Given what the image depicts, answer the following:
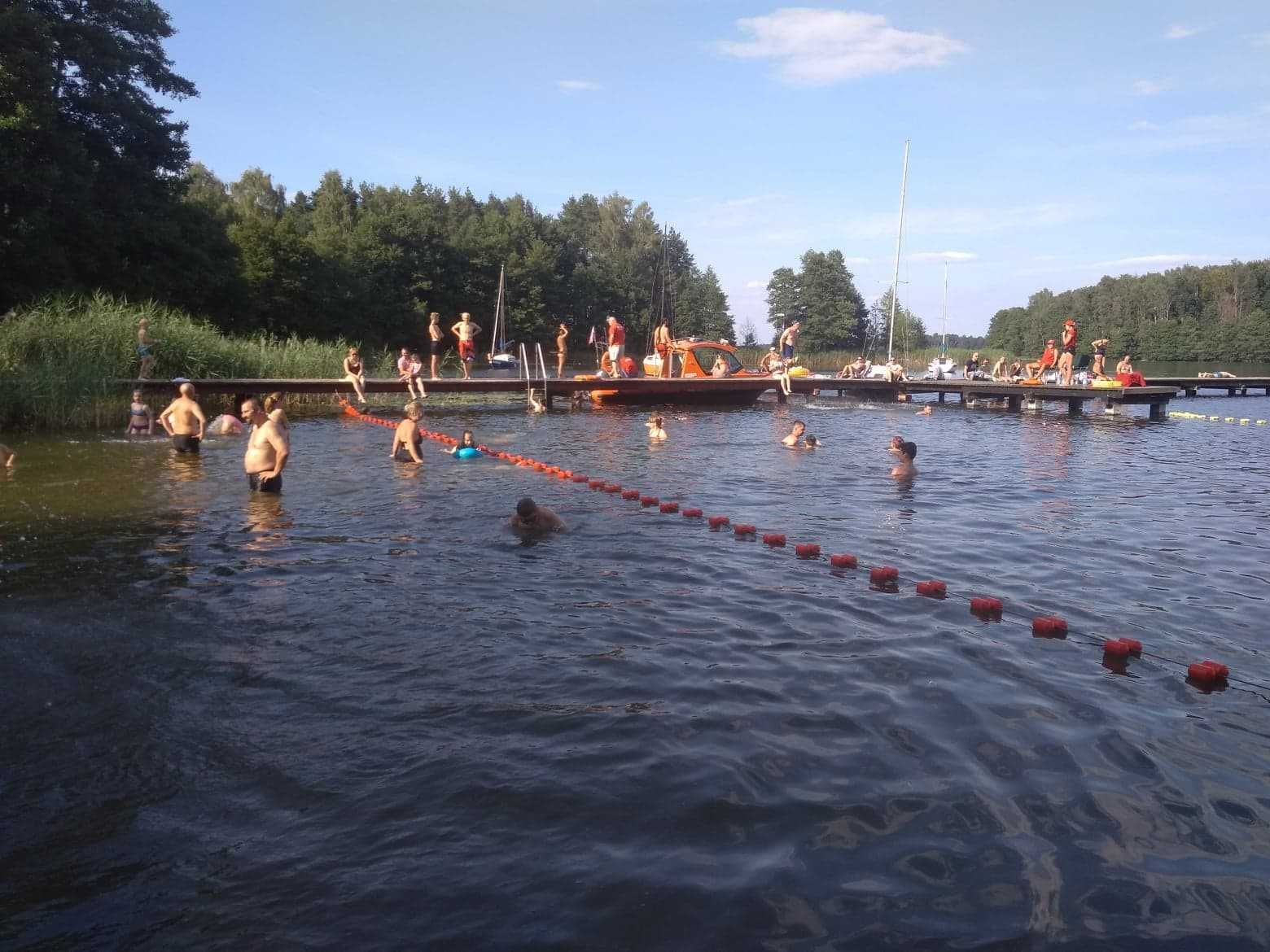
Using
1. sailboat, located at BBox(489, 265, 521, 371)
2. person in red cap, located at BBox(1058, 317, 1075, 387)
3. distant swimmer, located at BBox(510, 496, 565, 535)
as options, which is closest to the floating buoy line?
distant swimmer, located at BBox(510, 496, 565, 535)

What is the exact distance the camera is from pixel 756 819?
164 inches

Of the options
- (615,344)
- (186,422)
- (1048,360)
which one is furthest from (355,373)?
(1048,360)

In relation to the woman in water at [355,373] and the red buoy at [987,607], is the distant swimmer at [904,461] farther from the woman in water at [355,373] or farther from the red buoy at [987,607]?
the woman in water at [355,373]

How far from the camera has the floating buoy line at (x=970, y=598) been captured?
5914 millimetres

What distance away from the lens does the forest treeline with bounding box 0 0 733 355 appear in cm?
2667

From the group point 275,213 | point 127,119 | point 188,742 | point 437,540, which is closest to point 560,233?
point 275,213

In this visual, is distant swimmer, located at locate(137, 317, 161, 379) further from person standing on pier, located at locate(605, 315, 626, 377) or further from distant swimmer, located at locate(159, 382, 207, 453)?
person standing on pier, located at locate(605, 315, 626, 377)

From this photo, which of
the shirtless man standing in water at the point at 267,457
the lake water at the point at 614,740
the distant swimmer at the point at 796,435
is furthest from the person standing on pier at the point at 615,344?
the lake water at the point at 614,740

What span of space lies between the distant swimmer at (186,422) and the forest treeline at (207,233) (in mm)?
15364

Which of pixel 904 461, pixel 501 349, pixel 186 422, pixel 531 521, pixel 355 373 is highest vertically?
pixel 501 349

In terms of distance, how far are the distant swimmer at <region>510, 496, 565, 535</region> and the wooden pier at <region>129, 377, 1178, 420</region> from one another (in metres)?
13.4

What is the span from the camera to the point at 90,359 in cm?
1856

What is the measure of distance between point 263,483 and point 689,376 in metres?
18.5

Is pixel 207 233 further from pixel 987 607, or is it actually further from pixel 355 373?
pixel 987 607
